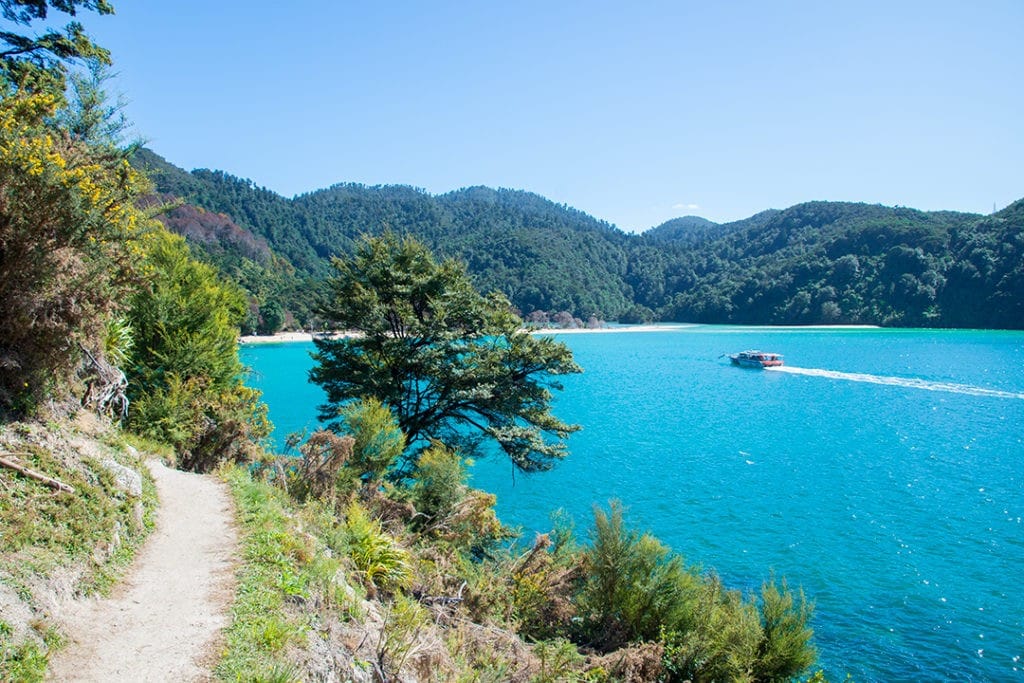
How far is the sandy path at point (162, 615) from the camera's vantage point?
5270mm

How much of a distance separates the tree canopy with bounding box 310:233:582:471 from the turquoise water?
3448 mm

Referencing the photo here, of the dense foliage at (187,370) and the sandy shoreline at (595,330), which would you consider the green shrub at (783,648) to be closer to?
the dense foliage at (187,370)

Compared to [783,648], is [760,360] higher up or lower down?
higher up

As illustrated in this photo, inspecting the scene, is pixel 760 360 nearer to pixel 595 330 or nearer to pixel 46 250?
pixel 46 250

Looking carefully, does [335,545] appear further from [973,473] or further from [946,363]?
[946,363]

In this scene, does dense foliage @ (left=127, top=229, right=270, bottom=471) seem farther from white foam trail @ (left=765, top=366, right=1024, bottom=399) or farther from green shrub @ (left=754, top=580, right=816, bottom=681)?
white foam trail @ (left=765, top=366, right=1024, bottom=399)

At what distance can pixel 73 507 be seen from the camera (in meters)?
7.15

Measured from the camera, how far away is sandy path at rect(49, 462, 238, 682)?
5.27 metres

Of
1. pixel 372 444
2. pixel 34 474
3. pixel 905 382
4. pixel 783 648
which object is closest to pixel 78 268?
pixel 34 474

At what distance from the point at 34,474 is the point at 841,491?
28162 mm

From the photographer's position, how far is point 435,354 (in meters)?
19.0

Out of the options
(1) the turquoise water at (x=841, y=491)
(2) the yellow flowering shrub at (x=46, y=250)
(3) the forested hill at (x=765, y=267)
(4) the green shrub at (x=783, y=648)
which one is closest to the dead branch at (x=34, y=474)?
(2) the yellow flowering shrub at (x=46, y=250)

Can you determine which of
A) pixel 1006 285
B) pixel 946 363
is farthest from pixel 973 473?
pixel 1006 285

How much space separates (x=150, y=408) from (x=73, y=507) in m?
8.76
